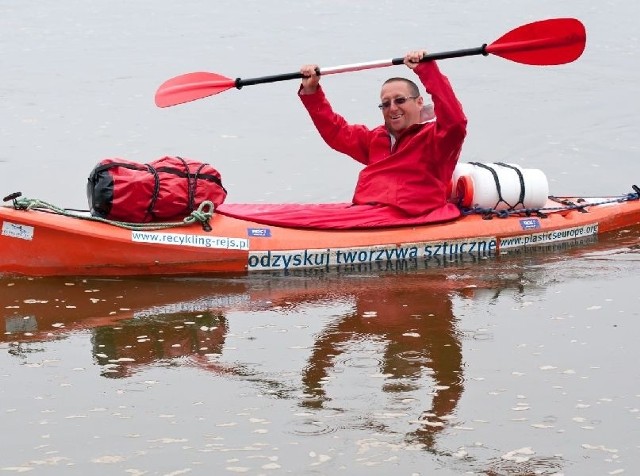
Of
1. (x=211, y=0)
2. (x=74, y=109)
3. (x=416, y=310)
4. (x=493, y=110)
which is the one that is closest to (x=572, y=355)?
(x=416, y=310)

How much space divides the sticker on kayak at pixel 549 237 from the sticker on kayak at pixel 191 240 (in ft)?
6.17

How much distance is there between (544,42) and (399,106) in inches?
43.9

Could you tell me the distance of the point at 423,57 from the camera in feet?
26.3

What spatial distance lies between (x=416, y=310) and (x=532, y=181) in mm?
1931

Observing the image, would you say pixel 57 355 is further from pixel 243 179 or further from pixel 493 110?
pixel 493 110

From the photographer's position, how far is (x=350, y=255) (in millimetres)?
8188

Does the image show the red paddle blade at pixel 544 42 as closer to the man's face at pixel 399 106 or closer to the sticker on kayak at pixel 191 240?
the man's face at pixel 399 106

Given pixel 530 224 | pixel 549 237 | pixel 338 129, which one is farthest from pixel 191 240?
pixel 549 237

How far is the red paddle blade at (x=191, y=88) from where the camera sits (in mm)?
8875

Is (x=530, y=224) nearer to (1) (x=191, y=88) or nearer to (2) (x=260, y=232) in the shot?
(2) (x=260, y=232)

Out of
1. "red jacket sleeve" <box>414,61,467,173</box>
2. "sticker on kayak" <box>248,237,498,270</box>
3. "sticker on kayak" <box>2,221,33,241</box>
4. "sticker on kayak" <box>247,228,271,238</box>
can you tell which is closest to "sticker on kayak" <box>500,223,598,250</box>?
"sticker on kayak" <box>248,237,498,270</box>

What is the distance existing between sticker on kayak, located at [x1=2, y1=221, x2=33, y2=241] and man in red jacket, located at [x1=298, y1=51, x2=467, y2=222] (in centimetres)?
208

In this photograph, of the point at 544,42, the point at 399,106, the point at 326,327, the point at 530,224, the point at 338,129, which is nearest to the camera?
the point at 326,327

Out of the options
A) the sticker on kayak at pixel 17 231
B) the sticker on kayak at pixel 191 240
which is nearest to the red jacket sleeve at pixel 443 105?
the sticker on kayak at pixel 191 240
